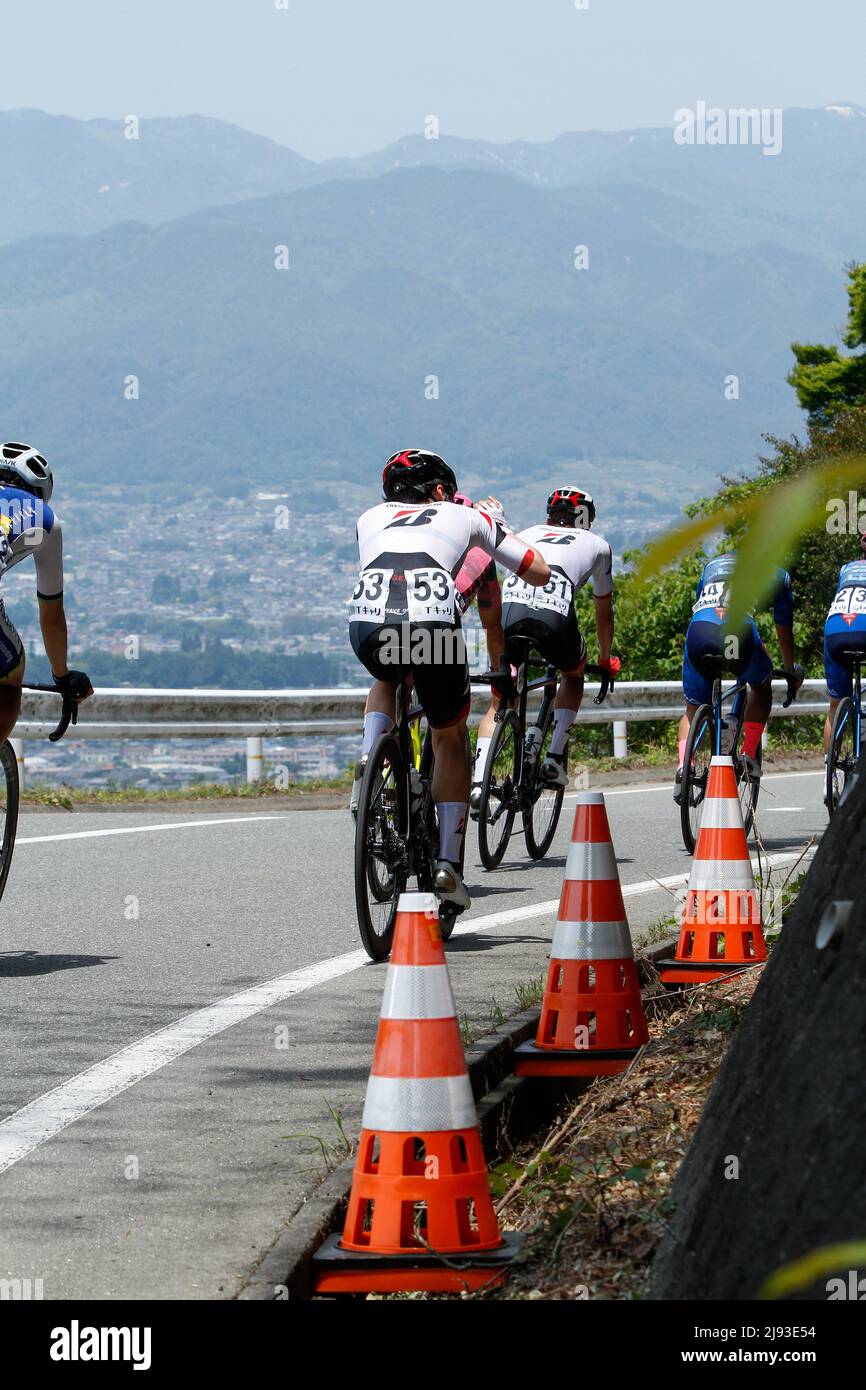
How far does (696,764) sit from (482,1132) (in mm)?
6338

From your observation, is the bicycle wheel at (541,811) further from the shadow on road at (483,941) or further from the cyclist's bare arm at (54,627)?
the cyclist's bare arm at (54,627)

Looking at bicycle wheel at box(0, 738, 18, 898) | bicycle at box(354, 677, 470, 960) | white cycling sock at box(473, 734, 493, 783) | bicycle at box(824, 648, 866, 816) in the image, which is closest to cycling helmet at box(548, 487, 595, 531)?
white cycling sock at box(473, 734, 493, 783)

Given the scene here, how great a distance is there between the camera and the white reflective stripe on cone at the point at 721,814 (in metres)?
7.44

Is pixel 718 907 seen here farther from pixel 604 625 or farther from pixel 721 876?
pixel 604 625

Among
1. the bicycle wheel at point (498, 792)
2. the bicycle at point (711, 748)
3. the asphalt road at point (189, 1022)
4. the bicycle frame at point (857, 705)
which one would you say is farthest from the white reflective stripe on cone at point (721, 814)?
the bicycle frame at point (857, 705)

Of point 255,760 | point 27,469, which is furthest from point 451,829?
point 255,760

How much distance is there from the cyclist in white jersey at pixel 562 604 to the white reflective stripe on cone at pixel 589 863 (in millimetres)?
4839

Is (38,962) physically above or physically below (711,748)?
below

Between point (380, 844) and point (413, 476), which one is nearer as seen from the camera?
point (380, 844)

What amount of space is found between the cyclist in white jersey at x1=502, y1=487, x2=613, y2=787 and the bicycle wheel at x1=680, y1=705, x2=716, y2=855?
0.70 m

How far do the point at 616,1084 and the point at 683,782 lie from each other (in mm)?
5746

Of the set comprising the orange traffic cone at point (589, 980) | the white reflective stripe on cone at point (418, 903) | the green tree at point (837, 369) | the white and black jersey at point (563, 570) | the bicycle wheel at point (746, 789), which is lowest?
the bicycle wheel at point (746, 789)

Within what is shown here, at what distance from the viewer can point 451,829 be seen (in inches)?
312
